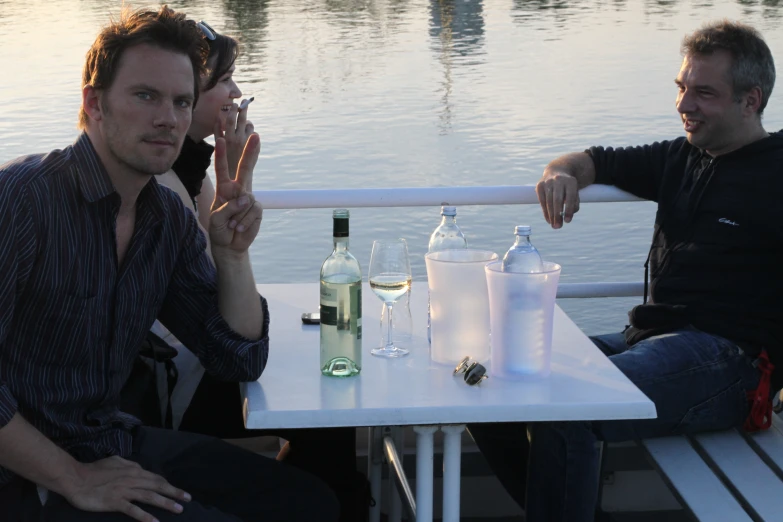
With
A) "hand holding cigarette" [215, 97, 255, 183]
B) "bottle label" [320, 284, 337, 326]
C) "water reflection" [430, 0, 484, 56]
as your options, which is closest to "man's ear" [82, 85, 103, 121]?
"hand holding cigarette" [215, 97, 255, 183]

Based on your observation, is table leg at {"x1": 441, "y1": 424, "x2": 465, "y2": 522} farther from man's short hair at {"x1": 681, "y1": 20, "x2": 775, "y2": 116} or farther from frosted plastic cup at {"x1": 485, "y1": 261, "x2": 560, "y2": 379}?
man's short hair at {"x1": 681, "y1": 20, "x2": 775, "y2": 116}

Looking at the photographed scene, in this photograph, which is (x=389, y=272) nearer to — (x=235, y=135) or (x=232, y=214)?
(x=232, y=214)

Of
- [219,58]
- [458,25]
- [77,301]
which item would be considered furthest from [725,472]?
[458,25]

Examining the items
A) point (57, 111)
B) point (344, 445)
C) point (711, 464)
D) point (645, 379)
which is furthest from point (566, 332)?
point (57, 111)

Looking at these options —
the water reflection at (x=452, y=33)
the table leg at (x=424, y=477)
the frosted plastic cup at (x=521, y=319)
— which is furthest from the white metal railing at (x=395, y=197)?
the water reflection at (x=452, y=33)

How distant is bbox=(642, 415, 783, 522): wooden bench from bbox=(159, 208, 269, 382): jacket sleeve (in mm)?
835

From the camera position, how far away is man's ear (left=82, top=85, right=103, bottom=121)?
5.69 ft

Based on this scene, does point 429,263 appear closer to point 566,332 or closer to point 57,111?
point 566,332

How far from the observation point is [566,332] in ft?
6.47

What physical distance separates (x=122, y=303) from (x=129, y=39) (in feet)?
1.47

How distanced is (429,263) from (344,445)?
744mm

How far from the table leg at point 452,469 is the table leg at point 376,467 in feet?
2.22

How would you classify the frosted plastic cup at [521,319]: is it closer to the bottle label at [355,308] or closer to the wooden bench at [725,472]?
the bottle label at [355,308]

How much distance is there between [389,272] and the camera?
5.83ft
